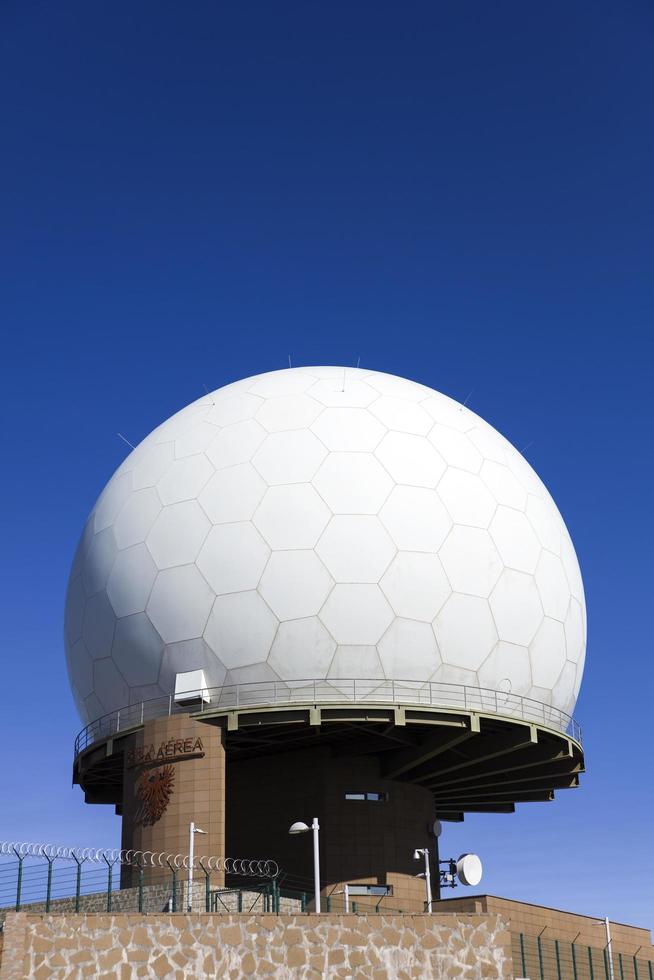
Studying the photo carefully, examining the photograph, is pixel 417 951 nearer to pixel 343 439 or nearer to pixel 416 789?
pixel 416 789

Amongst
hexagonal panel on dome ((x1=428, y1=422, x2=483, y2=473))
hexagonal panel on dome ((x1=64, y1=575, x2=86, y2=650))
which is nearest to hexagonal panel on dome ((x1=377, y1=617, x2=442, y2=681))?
hexagonal panel on dome ((x1=428, y1=422, x2=483, y2=473))

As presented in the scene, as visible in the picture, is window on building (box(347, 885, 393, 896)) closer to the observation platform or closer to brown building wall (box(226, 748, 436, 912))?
brown building wall (box(226, 748, 436, 912))

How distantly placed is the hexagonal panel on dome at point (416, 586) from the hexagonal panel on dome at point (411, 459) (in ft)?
6.74

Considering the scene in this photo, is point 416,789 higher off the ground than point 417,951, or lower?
higher

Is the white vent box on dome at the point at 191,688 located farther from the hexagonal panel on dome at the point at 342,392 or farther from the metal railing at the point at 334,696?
the hexagonal panel on dome at the point at 342,392

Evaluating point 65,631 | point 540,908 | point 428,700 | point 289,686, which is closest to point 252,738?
point 289,686

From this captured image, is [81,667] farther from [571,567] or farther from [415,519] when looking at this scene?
[571,567]

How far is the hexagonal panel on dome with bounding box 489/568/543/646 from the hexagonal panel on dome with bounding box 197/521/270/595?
552 cm

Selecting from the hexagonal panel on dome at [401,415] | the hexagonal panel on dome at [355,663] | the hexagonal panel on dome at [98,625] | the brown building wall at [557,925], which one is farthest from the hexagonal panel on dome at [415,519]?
the brown building wall at [557,925]

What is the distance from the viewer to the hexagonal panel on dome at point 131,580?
26984 mm

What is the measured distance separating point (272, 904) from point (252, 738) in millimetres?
5028

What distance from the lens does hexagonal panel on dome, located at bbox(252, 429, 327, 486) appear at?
27.0 meters

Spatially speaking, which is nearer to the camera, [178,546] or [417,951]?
[417,951]

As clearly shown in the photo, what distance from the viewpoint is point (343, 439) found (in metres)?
27.9
